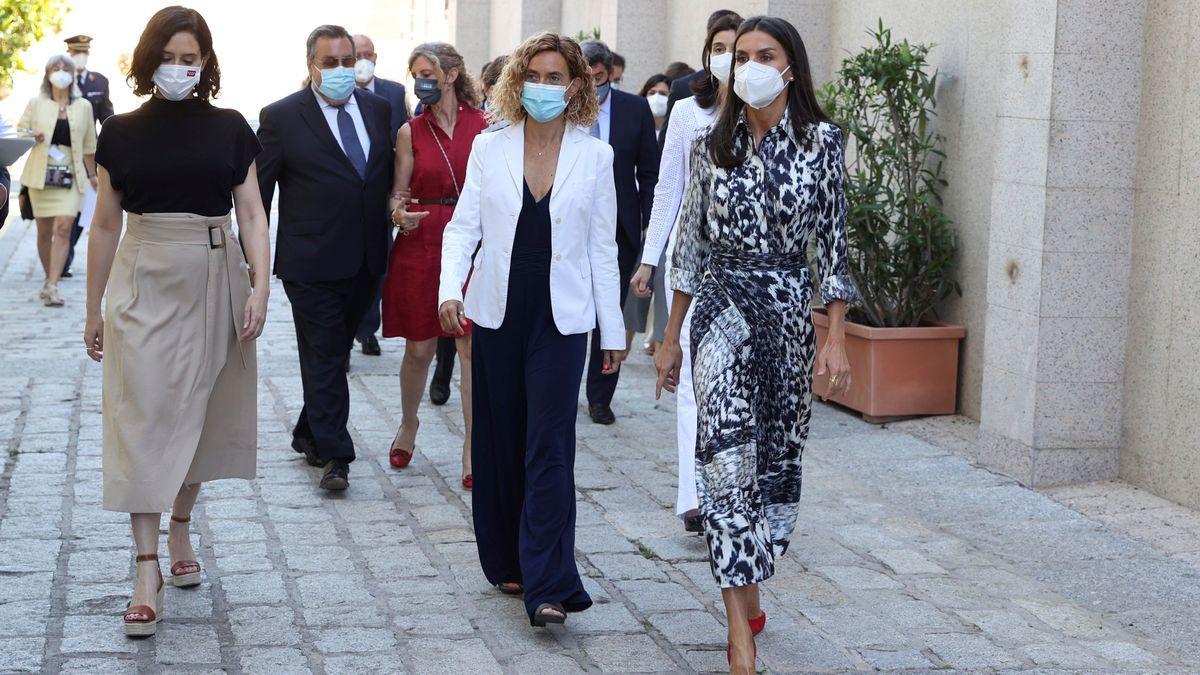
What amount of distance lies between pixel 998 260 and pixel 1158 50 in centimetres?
123

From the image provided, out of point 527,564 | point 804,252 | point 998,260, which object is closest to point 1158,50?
point 998,260

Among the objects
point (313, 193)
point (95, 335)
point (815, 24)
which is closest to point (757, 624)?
point (95, 335)

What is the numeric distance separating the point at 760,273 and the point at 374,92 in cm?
656

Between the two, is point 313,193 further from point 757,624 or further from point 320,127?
point 757,624

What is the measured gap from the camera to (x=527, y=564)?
5.42 meters

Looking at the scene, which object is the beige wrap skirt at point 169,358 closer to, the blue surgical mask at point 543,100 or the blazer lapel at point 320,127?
the blue surgical mask at point 543,100

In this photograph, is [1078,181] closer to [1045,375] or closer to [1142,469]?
[1045,375]

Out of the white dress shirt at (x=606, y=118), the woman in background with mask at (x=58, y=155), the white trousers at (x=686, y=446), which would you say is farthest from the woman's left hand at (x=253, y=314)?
the woman in background with mask at (x=58, y=155)

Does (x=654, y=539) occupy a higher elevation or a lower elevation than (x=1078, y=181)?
lower

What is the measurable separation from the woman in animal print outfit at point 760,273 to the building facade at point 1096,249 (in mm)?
2752

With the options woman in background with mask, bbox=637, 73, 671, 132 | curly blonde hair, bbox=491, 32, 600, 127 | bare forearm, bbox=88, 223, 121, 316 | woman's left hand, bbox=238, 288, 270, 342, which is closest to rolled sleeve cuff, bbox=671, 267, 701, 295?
curly blonde hair, bbox=491, 32, 600, 127

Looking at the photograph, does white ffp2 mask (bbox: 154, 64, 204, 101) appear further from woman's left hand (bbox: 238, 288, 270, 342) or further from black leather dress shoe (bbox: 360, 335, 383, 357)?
black leather dress shoe (bbox: 360, 335, 383, 357)

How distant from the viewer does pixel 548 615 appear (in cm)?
532

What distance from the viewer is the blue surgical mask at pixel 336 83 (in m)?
7.44
